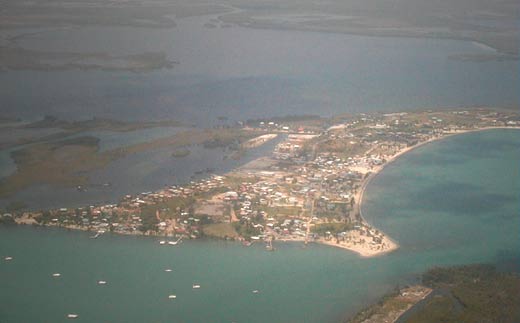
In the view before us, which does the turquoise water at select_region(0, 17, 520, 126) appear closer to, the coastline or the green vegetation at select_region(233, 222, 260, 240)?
the coastline

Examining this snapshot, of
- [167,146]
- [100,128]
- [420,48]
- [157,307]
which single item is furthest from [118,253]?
[420,48]

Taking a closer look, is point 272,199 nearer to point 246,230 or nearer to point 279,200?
point 279,200

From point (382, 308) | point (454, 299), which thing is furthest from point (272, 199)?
point (454, 299)

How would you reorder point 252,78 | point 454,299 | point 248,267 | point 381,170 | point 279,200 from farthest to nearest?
1. point 252,78
2. point 381,170
3. point 279,200
4. point 248,267
5. point 454,299

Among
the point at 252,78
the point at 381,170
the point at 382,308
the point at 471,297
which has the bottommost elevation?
the point at 382,308

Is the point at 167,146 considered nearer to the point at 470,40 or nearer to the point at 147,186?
the point at 147,186

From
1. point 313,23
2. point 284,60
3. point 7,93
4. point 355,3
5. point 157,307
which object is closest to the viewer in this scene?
point 157,307
